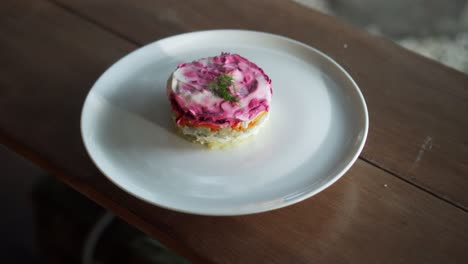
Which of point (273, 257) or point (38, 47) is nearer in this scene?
point (273, 257)

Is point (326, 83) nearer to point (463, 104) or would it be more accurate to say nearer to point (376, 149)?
point (376, 149)

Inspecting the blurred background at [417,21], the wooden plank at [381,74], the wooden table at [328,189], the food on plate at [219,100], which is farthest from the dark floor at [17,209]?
the blurred background at [417,21]

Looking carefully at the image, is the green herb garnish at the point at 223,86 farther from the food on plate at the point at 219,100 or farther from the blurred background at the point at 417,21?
the blurred background at the point at 417,21

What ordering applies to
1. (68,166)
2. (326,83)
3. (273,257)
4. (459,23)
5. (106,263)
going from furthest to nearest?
(459,23) → (106,263) → (326,83) → (68,166) → (273,257)

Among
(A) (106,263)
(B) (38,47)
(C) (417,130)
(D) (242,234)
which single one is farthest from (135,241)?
(C) (417,130)

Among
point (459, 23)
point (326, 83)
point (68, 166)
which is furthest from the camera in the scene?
point (459, 23)

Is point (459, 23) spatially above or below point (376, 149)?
above

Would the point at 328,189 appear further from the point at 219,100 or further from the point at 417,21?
the point at 417,21
